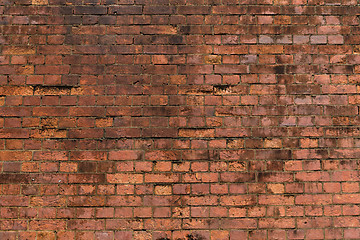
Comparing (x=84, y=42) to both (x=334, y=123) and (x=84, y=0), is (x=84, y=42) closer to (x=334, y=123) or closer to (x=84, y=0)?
(x=84, y=0)

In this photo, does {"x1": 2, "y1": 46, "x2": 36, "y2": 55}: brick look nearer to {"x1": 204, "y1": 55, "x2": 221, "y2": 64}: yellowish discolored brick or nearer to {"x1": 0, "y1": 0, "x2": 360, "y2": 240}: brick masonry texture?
{"x1": 0, "y1": 0, "x2": 360, "y2": 240}: brick masonry texture

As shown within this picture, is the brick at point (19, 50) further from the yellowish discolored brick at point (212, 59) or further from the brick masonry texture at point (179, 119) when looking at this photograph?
the yellowish discolored brick at point (212, 59)

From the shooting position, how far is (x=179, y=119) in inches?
82.6

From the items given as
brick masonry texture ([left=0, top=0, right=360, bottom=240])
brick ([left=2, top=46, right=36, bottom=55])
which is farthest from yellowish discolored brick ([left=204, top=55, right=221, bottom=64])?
brick ([left=2, top=46, right=36, bottom=55])

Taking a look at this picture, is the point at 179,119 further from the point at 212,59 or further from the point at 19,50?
the point at 19,50

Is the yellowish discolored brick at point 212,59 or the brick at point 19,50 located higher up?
the brick at point 19,50

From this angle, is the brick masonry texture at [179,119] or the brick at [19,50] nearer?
the brick masonry texture at [179,119]

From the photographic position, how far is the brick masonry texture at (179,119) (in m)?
2.01

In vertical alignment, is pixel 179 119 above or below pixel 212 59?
below

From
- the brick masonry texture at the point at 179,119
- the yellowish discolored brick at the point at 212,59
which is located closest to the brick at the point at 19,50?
the brick masonry texture at the point at 179,119

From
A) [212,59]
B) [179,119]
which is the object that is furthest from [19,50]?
[212,59]

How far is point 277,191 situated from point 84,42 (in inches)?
81.4

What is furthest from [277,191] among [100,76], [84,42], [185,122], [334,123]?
[84,42]

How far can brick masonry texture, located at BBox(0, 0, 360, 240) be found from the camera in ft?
6.59
